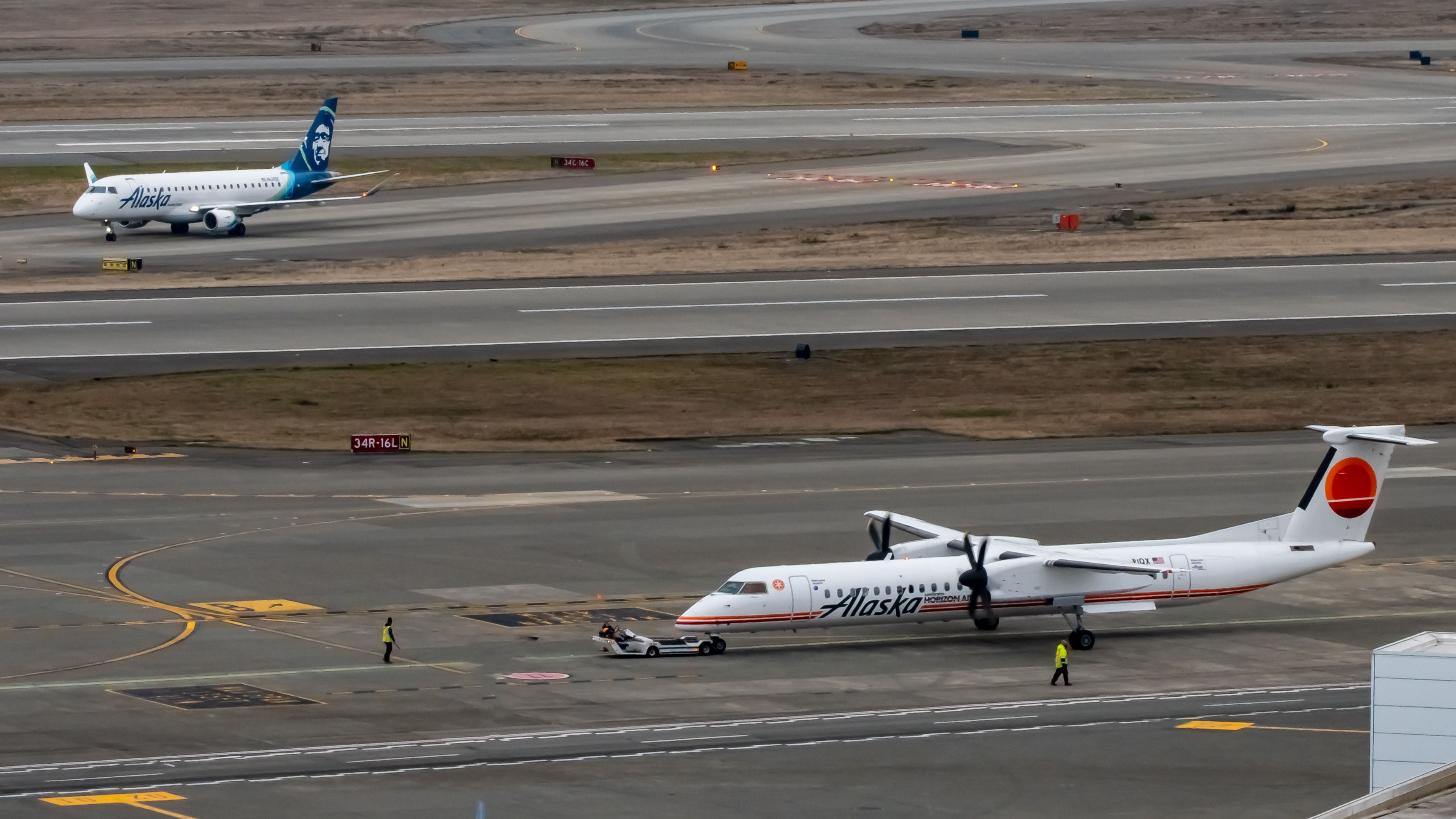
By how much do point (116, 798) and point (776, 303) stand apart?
6939cm

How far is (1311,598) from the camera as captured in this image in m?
64.4

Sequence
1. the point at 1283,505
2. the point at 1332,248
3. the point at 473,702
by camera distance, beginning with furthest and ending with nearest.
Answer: the point at 1332,248 < the point at 1283,505 < the point at 473,702

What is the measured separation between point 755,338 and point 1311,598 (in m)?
39.7

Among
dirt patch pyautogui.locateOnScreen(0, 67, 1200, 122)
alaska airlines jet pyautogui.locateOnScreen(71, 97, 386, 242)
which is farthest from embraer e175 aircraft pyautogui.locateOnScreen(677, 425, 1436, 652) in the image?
dirt patch pyautogui.locateOnScreen(0, 67, 1200, 122)

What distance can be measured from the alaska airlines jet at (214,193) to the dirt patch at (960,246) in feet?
32.4

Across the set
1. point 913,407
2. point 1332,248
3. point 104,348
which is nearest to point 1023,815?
point 913,407

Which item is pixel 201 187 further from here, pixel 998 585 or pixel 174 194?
pixel 998 585

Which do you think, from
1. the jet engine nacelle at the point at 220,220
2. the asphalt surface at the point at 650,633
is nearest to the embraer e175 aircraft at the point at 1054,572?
the asphalt surface at the point at 650,633

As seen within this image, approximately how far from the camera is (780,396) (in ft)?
297

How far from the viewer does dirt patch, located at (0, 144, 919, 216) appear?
138750 mm

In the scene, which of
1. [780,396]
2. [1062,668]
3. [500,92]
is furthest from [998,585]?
[500,92]

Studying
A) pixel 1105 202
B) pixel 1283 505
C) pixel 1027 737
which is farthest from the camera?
pixel 1105 202

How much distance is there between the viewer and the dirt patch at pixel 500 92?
177 meters

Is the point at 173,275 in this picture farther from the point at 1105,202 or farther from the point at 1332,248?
the point at 1332,248
